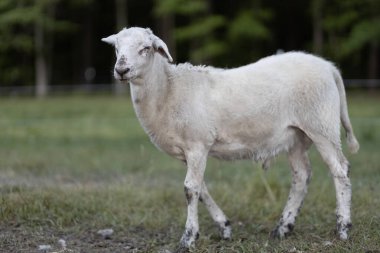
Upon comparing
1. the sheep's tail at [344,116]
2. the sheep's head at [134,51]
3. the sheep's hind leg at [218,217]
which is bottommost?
the sheep's hind leg at [218,217]

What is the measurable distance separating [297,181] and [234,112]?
1233mm

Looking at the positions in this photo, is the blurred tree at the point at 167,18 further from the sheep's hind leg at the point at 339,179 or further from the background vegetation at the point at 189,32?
the sheep's hind leg at the point at 339,179

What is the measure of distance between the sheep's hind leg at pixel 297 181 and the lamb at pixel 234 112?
0.02 m

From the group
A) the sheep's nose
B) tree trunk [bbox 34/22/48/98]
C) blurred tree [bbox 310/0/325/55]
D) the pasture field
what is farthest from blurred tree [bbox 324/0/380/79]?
the sheep's nose

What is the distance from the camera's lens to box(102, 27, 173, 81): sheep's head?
625 centimetres

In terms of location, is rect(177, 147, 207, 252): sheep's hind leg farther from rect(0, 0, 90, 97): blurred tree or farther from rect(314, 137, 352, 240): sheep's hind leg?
rect(0, 0, 90, 97): blurred tree

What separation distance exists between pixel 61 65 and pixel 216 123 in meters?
37.9

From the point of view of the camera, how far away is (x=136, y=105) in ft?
22.5

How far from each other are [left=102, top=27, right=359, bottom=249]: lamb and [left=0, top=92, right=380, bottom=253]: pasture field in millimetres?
460

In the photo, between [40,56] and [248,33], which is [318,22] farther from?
[40,56]

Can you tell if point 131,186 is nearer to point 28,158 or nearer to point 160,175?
point 160,175

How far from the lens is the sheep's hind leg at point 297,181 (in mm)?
7383

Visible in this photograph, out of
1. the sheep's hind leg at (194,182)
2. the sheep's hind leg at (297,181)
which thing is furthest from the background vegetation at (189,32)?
the sheep's hind leg at (194,182)

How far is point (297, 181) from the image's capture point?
24.8 feet
